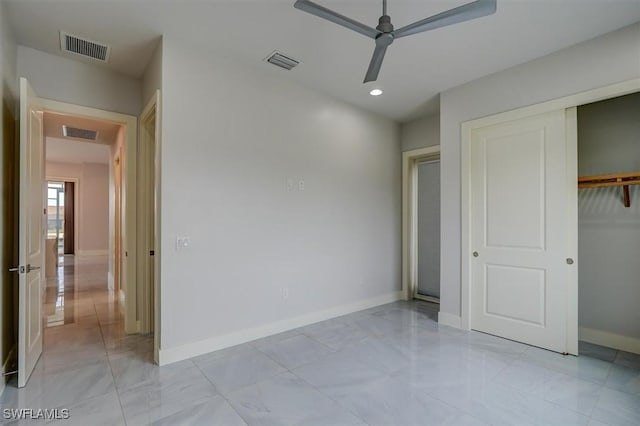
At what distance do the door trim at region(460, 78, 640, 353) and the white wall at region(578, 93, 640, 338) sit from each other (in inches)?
23.1

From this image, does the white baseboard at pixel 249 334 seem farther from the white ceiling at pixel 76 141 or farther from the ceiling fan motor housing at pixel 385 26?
the ceiling fan motor housing at pixel 385 26

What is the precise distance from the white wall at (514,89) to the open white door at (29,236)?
13.5 feet

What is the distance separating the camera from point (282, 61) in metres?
3.30

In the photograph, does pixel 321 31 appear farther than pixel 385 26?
Yes

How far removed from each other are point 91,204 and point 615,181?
41.0ft

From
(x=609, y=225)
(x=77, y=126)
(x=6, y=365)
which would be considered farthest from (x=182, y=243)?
(x=609, y=225)

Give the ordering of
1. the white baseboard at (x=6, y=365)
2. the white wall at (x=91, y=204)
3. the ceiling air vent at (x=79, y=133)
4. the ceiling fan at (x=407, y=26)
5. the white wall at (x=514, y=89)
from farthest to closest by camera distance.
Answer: the white wall at (x=91, y=204)
the ceiling air vent at (x=79, y=133)
the white wall at (x=514, y=89)
the white baseboard at (x=6, y=365)
the ceiling fan at (x=407, y=26)

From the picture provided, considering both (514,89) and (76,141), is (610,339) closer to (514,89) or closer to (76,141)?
(514,89)

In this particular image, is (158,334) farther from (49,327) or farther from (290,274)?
(49,327)

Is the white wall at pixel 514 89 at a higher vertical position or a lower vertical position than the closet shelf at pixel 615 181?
higher

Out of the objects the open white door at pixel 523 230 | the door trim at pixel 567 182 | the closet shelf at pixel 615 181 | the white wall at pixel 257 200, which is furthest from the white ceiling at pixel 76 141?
the closet shelf at pixel 615 181

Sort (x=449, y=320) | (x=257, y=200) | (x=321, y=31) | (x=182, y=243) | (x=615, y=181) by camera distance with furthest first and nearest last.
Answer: (x=449, y=320) → (x=257, y=200) → (x=615, y=181) → (x=182, y=243) → (x=321, y=31)

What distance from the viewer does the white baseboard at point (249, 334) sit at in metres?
2.83

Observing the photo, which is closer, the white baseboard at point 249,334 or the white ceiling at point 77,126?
the white baseboard at point 249,334
